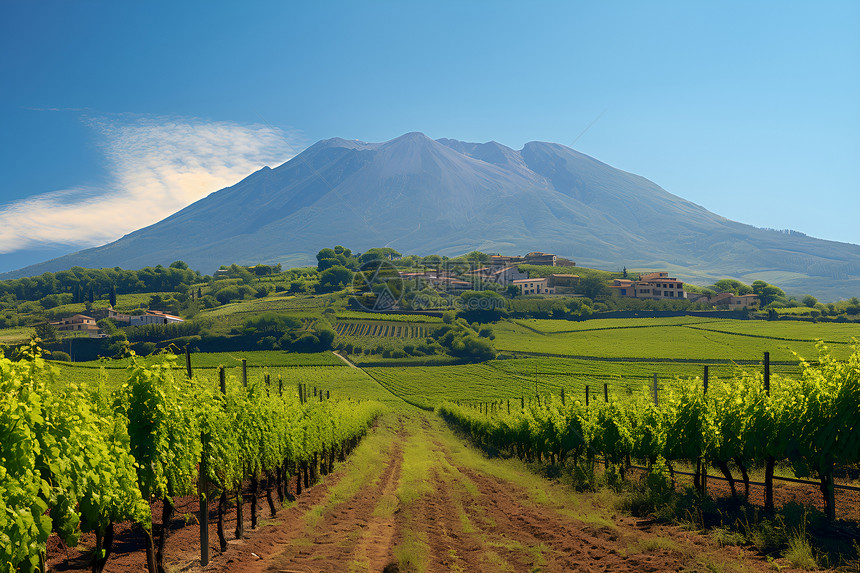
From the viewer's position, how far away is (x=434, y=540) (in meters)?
13.0

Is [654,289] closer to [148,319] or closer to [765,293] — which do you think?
[765,293]

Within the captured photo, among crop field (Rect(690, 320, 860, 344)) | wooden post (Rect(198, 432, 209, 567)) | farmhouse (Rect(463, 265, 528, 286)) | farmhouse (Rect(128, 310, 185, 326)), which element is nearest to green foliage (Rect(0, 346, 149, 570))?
wooden post (Rect(198, 432, 209, 567))

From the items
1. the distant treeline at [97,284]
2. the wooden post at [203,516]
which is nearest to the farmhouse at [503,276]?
the distant treeline at [97,284]

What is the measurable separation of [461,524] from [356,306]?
128 m

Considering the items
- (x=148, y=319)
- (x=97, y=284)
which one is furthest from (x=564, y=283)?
(x=97, y=284)

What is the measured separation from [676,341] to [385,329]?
189ft

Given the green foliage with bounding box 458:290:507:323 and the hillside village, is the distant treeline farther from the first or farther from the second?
the green foliage with bounding box 458:290:507:323

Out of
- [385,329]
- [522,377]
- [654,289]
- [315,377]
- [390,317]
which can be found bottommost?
[522,377]

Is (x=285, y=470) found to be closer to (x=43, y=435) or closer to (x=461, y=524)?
(x=461, y=524)

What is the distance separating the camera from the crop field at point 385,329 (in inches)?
4326

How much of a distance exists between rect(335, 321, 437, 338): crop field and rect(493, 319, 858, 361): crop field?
1635 cm

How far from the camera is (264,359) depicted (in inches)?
3632

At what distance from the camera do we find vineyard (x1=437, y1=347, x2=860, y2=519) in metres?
11.3

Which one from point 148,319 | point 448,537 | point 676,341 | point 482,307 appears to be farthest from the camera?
point 148,319
